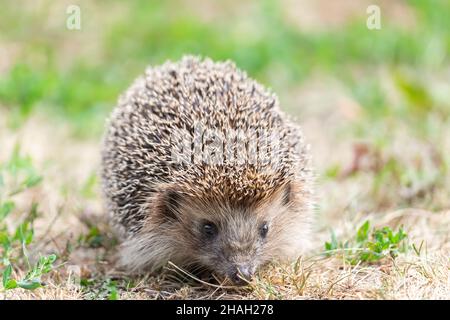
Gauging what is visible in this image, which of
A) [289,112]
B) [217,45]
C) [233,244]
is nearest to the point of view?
[233,244]

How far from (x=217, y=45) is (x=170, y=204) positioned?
5.18 meters

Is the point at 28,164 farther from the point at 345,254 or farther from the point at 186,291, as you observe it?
the point at 345,254

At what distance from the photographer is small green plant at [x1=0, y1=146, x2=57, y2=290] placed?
13.5 feet

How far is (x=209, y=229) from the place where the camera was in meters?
4.48

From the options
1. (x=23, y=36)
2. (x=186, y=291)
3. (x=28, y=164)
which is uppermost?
(x=23, y=36)

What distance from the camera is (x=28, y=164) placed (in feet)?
18.7

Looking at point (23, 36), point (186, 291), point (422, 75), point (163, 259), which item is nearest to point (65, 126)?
point (23, 36)

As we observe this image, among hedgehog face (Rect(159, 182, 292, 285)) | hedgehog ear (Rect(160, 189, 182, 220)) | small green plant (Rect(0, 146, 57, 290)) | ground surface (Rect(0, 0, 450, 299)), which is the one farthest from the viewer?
hedgehog ear (Rect(160, 189, 182, 220))

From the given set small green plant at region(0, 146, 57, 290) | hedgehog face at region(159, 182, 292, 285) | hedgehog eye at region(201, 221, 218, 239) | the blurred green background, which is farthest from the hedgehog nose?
the blurred green background

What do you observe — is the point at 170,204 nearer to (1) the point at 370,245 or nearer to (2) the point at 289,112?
(1) the point at 370,245

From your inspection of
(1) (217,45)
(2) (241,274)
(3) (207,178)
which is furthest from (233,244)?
(1) (217,45)

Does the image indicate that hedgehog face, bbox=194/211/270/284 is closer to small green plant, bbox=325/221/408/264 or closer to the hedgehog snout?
the hedgehog snout
